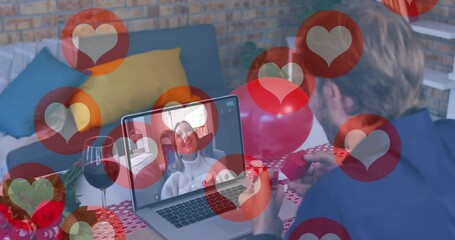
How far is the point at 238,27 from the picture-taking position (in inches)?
162

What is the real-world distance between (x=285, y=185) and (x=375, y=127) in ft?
1.69

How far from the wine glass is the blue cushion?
1499mm

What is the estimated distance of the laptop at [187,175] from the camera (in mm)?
1457

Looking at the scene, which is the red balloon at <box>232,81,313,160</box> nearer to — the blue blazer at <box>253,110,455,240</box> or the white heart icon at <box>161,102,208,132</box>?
the white heart icon at <box>161,102,208,132</box>

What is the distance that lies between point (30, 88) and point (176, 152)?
167 centimetres

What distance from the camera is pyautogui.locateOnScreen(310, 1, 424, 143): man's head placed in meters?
1.15

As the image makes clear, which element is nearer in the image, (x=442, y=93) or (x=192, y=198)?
(x=192, y=198)

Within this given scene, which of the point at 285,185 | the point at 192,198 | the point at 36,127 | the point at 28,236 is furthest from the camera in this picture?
the point at 36,127

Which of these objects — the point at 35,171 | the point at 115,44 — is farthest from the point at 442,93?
the point at 35,171

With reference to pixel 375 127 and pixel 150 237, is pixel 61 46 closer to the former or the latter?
pixel 150 237
